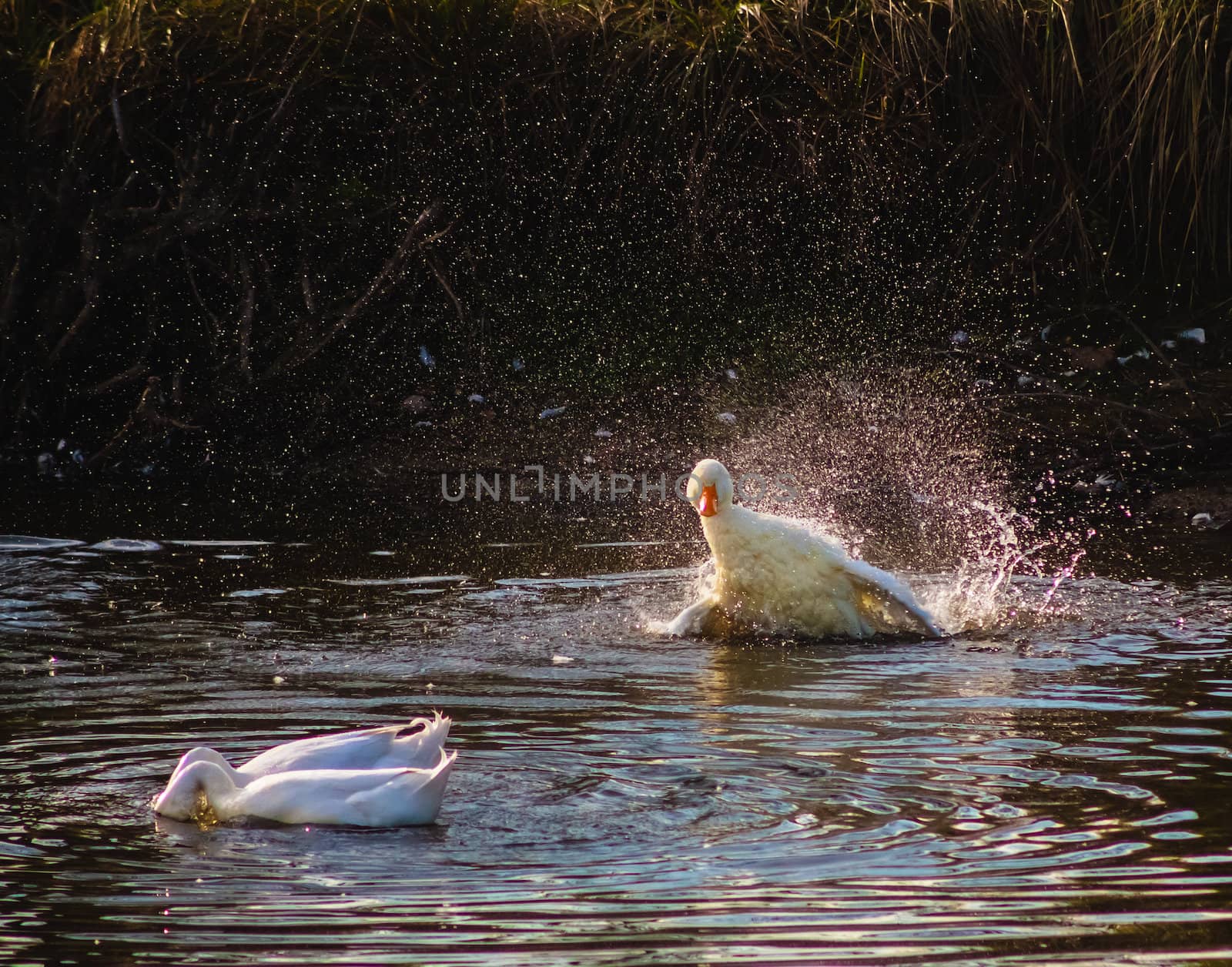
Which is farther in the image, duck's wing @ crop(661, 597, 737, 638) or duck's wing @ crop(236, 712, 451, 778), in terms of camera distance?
duck's wing @ crop(661, 597, 737, 638)

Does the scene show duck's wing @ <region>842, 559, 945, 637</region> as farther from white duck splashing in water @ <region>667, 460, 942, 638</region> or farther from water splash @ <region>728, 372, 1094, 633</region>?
water splash @ <region>728, 372, 1094, 633</region>

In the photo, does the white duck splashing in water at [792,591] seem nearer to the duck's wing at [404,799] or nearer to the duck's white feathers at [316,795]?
the duck's white feathers at [316,795]

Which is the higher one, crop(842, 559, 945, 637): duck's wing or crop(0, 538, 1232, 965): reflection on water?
crop(842, 559, 945, 637): duck's wing

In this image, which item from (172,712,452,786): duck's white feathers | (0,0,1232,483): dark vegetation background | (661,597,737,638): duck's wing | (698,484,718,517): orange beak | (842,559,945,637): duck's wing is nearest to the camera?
(172,712,452,786): duck's white feathers

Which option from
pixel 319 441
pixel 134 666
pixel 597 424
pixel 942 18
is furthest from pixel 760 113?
pixel 134 666

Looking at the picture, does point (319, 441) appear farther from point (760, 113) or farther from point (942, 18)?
point (942, 18)

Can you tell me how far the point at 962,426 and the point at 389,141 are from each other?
15.3ft

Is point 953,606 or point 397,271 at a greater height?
point 397,271

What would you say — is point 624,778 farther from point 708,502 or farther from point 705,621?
point 708,502

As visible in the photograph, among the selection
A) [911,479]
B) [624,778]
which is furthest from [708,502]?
[911,479]

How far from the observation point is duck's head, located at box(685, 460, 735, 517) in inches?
308

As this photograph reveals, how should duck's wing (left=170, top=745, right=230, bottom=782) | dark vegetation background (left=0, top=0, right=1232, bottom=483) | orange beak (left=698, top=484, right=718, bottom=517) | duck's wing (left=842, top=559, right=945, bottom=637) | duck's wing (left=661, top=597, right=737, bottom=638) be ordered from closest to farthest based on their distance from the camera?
duck's wing (left=170, top=745, right=230, bottom=782), duck's wing (left=842, top=559, right=945, bottom=637), duck's wing (left=661, top=597, right=737, bottom=638), orange beak (left=698, top=484, right=718, bottom=517), dark vegetation background (left=0, top=0, right=1232, bottom=483)

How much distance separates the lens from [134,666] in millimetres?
6891

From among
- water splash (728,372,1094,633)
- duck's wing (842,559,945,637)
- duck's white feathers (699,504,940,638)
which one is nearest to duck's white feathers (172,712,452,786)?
duck's white feathers (699,504,940,638)
